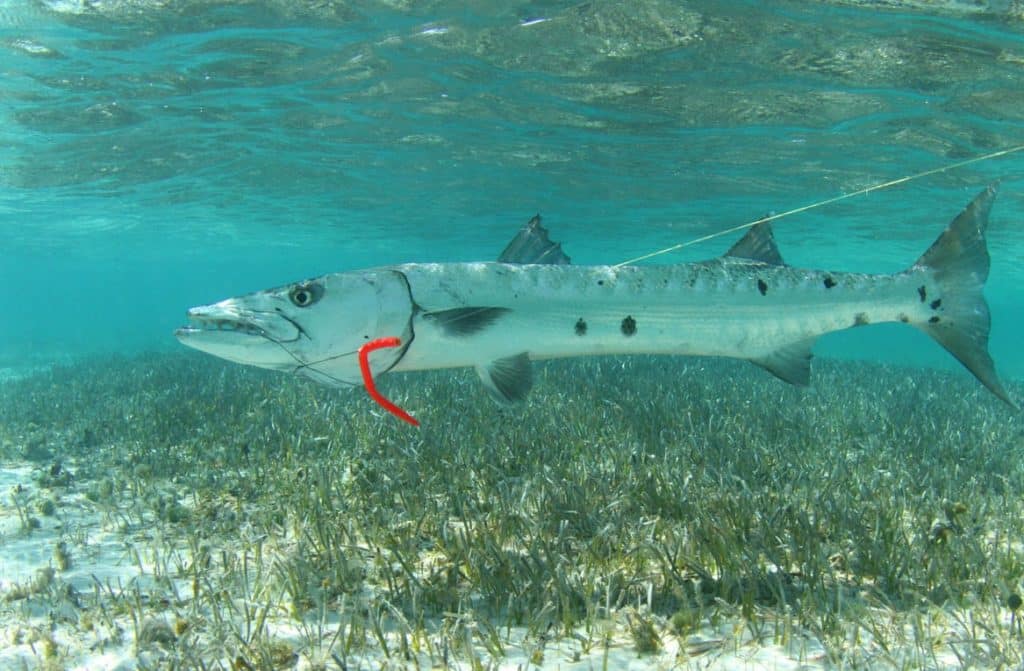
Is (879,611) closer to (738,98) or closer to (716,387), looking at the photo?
(716,387)

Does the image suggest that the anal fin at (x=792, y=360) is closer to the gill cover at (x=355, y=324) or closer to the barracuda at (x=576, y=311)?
the barracuda at (x=576, y=311)

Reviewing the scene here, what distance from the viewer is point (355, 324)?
12.7 feet

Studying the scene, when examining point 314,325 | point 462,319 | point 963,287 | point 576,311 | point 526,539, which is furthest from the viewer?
point 963,287

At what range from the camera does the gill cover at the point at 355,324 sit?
383cm

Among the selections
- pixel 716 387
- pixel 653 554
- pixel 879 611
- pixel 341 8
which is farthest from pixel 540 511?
pixel 341 8

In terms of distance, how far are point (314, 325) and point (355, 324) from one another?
0.25 meters

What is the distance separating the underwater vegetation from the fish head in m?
1.31

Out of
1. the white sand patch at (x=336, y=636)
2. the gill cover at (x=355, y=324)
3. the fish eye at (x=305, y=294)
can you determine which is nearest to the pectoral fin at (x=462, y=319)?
the gill cover at (x=355, y=324)

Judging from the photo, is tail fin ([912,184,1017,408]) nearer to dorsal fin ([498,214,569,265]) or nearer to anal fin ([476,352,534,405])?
dorsal fin ([498,214,569,265])

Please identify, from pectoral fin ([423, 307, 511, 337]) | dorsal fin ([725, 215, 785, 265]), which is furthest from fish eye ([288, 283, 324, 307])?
dorsal fin ([725, 215, 785, 265])

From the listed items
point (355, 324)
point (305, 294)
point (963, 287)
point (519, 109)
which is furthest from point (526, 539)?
point (519, 109)

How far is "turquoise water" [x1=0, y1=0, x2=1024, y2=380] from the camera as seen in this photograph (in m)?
12.4

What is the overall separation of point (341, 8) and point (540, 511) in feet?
37.1

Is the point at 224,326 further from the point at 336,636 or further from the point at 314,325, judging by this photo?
the point at 336,636
